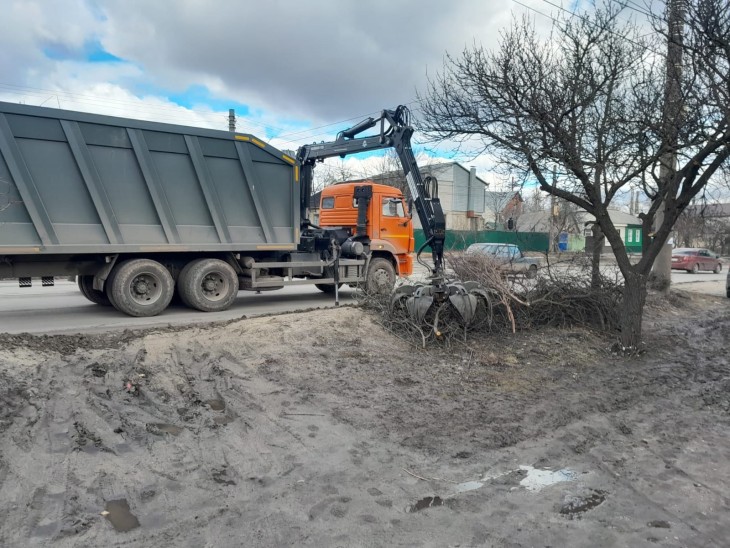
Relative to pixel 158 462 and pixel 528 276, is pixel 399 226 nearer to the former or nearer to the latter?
pixel 528 276

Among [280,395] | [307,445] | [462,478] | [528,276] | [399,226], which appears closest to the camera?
[462,478]

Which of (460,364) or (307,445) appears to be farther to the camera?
(460,364)

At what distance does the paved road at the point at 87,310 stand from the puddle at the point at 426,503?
6.26 m

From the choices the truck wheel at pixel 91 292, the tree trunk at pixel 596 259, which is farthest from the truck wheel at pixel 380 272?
the truck wheel at pixel 91 292

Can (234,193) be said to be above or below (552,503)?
above

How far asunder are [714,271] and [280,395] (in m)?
34.2

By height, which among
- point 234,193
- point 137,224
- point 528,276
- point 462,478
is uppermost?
point 234,193

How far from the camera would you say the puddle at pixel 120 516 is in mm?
2855

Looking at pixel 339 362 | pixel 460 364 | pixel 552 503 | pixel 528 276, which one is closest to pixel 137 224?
pixel 339 362

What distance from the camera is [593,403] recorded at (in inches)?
206

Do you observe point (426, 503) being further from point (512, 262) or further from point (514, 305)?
point (512, 262)

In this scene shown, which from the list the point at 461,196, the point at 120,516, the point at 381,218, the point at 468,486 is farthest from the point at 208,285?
the point at 461,196

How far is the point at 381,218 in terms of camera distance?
1229 cm

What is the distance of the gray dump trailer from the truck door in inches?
84.9
